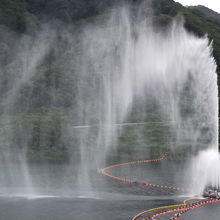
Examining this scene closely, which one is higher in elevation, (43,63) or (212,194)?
(43,63)

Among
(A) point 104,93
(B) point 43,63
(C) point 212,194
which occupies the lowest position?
(C) point 212,194

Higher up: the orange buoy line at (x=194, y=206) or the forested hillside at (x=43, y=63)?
the forested hillside at (x=43, y=63)

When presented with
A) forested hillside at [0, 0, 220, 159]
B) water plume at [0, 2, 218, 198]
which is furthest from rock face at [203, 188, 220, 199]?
forested hillside at [0, 0, 220, 159]

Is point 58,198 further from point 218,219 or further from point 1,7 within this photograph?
point 1,7

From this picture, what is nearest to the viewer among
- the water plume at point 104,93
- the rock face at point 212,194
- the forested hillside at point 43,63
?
the rock face at point 212,194

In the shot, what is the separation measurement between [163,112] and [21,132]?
42.9 m

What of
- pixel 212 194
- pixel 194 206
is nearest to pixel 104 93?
pixel 212 194

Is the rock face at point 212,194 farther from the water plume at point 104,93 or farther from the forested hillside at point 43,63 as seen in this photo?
the forested hillside at point 43,63

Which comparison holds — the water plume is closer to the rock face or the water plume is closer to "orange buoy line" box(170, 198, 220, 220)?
the rock face

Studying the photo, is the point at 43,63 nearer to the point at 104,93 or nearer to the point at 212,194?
the point at 104,93

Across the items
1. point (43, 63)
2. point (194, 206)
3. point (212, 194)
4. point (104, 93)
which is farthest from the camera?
point (43, 63)

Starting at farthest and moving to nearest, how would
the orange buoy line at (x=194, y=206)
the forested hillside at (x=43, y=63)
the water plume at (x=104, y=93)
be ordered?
the forested hillside at (x=43, y=63), the water plume at (x=104, y=93), the orange buoy line at (x=194, y=206)

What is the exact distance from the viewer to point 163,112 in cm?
12988

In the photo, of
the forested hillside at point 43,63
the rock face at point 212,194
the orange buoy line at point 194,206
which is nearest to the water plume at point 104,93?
the forested hillside at point 43,63
